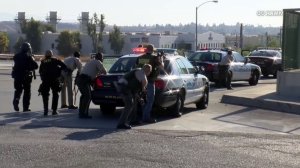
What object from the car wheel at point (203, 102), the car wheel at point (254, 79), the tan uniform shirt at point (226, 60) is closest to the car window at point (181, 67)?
the car wheel at point (203, 102)

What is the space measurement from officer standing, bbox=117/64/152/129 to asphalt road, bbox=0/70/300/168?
1.00 ft

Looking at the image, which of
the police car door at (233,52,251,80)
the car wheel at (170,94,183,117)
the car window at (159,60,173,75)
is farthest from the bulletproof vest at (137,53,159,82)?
the police car door at (233,52,251,80)

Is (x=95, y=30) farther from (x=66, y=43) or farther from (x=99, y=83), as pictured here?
(x=99, y=83)

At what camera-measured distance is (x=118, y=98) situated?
48.4ft

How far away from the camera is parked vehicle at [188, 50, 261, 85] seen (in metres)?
25.2

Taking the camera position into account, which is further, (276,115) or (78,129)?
(276,115)

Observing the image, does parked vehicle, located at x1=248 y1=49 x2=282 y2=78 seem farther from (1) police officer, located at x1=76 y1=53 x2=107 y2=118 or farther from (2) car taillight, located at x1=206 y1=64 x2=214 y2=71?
(1) police officer, located at x1=76 y1=53 x2=107 y2=118

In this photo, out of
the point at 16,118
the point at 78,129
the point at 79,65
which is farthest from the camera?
the point at 79,65

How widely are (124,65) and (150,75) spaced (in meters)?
2.00

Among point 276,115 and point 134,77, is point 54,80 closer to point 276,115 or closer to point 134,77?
point 134,77

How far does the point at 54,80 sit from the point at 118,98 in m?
1.63

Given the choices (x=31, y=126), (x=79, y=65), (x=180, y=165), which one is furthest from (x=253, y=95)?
(x=180, y=165)

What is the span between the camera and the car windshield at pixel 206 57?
84.7ft

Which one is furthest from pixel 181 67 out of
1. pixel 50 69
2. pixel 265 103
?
pixel 50 69
